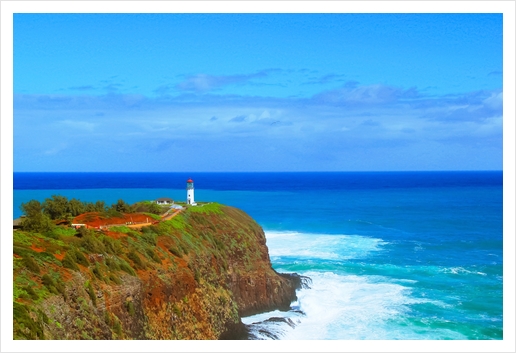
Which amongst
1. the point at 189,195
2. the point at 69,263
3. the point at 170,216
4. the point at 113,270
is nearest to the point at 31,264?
the point at 69,263

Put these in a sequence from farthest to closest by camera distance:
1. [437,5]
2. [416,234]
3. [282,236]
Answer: [416,234] < [282,236] < [437,5]

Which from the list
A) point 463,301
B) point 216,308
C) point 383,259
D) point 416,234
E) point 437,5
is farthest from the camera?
point 416,234

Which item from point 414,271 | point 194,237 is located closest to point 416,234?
point 414,271

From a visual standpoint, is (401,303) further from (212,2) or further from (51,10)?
(51,10)

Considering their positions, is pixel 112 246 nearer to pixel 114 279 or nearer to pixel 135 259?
pixel 135 259

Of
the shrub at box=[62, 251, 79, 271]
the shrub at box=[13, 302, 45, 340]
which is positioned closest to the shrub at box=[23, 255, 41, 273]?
the shrub at box=[62, 251, 79, 271]

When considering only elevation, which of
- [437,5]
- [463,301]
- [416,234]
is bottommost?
[463,301]

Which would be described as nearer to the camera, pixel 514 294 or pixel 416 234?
pixel 514 294

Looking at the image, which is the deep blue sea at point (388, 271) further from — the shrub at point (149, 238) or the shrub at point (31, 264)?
the shrub at point (31, 264)

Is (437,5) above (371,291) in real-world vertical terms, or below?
above
